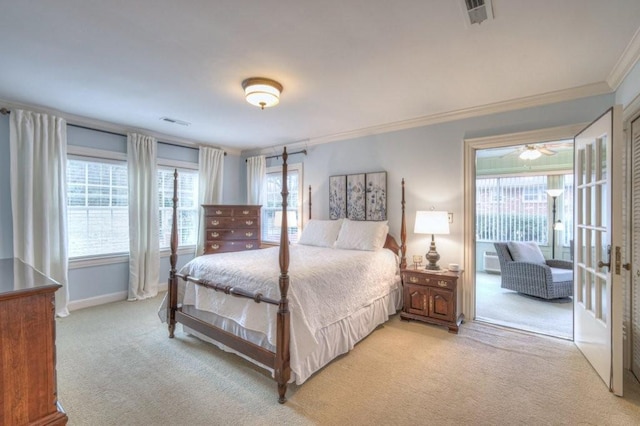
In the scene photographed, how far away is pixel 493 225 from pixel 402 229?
361 cm

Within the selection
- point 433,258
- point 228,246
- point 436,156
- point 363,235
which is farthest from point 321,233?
point 436,156

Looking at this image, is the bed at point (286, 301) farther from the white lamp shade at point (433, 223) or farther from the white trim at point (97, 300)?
the white trim at point (97, 300)

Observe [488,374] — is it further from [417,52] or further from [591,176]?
[417,52]

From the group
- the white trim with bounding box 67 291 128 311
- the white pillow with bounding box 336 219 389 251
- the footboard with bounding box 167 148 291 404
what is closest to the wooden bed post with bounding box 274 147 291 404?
the footboard with bounding box 167 148 291 404

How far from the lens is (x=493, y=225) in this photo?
250 inches

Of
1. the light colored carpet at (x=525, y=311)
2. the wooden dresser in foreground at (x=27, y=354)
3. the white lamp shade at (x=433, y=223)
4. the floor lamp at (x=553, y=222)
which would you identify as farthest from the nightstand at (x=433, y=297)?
the floor lamp at (x=553, y=222)

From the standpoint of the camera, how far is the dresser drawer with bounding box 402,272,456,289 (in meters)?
3.28

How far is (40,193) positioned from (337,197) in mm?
3828

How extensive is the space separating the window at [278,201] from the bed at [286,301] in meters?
1.52

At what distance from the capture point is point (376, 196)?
14.1 ft

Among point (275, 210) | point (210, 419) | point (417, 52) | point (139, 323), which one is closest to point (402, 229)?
point (417, 52)

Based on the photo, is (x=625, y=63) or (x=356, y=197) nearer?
(x=625, y=63)

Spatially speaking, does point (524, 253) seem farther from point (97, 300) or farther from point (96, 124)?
point (96, 124)

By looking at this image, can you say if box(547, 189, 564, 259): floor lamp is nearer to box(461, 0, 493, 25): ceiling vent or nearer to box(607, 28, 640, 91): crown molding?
box(607, 28, 640, 91): crown molding
